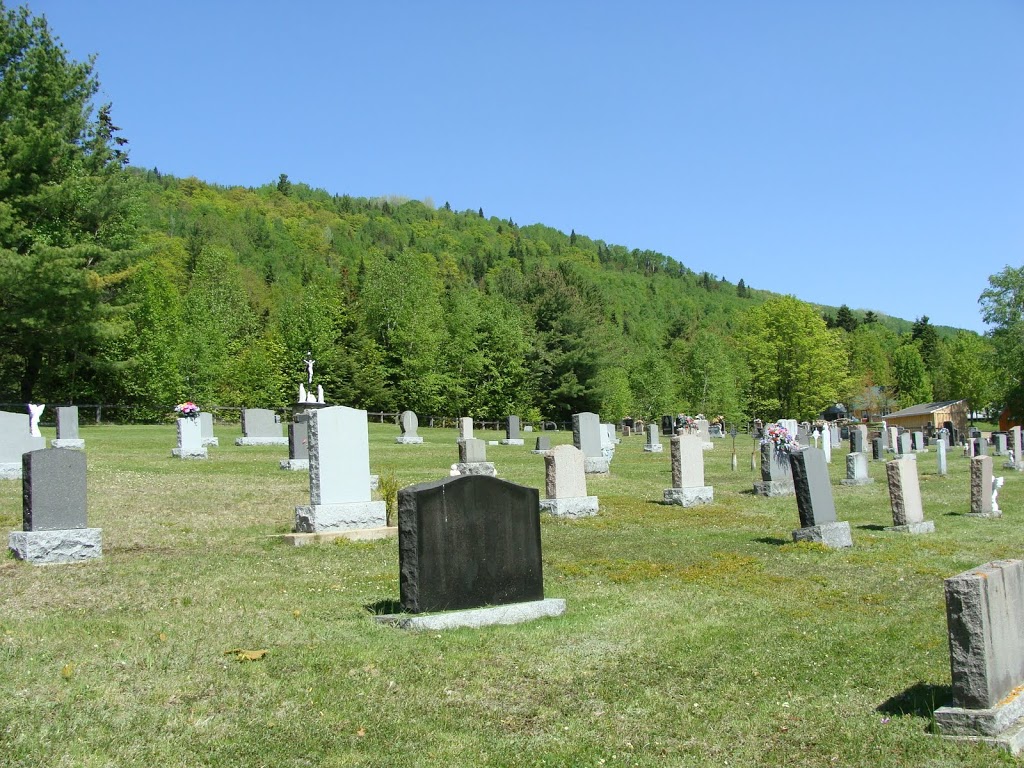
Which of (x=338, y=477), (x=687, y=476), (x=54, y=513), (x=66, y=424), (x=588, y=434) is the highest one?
(x=66, y=424)

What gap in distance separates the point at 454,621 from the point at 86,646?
2.75 meters

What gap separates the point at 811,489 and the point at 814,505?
23 cm

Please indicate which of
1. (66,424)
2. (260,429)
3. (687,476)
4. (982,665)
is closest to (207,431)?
(260,429)

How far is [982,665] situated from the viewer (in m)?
5.16

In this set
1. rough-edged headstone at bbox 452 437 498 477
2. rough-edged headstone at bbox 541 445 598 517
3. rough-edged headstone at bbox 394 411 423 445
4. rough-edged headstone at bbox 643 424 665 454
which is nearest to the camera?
rough-edged headstone at bbox 541 445 598 517

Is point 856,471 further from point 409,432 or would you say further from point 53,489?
point 53,489

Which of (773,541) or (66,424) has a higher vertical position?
(66,424)

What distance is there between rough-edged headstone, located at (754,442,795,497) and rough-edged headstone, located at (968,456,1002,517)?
4.06 metres

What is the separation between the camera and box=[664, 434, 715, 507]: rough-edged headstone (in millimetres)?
18531

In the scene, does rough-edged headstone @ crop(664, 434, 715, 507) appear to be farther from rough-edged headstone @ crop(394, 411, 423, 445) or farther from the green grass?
rough-edged headstone @ crop(394, 411, 423, 445)

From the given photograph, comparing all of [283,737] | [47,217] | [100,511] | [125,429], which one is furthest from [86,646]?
[47,217]

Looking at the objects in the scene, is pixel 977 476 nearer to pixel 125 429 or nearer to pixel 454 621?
pixel 454 621

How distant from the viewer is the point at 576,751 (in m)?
5.07

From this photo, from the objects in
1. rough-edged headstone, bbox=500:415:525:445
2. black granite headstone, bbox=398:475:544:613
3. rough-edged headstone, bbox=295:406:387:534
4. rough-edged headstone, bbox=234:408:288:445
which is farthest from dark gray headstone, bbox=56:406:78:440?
black granite headstone, bbox=398:475:544:613
